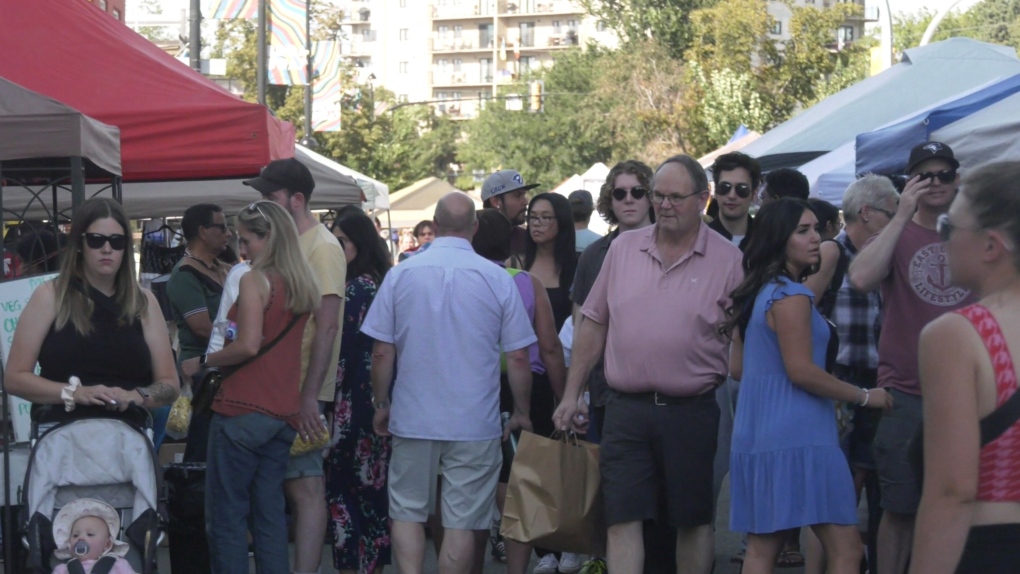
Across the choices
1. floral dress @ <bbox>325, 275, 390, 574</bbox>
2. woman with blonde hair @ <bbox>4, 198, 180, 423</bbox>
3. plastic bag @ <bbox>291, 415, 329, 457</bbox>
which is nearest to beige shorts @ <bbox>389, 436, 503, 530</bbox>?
plastic bag @ <bbox>291, 415, 329, 457</bbox>

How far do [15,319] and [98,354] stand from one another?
4.10 ft

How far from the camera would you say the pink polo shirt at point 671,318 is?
546 centimetres

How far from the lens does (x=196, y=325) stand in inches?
280

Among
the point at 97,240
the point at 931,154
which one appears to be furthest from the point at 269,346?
the point at 931,154

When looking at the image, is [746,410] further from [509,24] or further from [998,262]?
[509,24]

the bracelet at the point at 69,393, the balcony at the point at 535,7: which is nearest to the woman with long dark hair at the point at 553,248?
the bracelet at the point at 69,393

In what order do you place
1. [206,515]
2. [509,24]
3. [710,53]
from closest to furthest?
[206,515]
[710,53]
[509,24]

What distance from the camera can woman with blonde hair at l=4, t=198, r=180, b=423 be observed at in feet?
17.2

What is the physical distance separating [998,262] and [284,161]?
4346 millimetres

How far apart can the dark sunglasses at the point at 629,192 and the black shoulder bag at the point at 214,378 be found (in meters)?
1.92

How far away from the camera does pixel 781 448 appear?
514cm

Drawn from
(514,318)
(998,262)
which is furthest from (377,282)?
(998,262)

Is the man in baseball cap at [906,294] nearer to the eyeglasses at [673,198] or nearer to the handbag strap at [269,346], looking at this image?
the eyeglasses at [673,198]

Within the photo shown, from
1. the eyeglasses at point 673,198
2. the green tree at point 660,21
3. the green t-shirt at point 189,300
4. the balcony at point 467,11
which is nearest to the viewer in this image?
the eyeglasses at point 673,198
